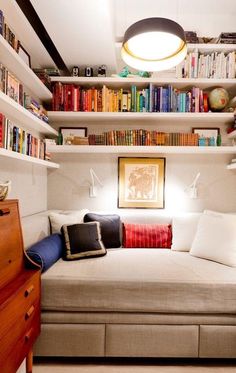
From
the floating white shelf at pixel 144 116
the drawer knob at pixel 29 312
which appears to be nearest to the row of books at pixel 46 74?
the floating white shelf at pixel 144 116

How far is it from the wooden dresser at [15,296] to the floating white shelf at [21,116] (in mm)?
689

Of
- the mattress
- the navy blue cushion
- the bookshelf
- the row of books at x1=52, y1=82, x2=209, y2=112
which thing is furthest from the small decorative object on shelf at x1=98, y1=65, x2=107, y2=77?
the mattress

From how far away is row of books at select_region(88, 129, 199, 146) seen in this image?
281cm

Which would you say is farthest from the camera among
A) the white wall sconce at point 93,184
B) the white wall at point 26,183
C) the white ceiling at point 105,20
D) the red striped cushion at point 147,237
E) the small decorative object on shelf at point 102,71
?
the white wall sconce at point 93,184

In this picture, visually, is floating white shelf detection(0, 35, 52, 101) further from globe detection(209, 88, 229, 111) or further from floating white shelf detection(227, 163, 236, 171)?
floating white shelf detection(227, 163, 236, 171)

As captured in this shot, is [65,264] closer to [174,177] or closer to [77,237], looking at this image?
[77,237]

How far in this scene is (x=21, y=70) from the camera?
83.4 inches

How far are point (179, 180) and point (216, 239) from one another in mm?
898

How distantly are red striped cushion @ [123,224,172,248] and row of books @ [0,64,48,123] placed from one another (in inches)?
56.8

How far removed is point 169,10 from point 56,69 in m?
1.30

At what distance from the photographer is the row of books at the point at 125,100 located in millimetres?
2785

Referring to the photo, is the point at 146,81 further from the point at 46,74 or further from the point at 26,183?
the point at 26,183

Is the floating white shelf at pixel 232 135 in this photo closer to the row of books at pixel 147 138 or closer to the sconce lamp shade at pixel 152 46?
the row of books at pixel 147 138

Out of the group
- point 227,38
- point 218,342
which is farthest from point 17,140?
point 227,38
